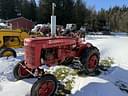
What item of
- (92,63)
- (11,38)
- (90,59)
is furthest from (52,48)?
(11,38)

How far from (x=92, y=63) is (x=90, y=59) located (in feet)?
0.57

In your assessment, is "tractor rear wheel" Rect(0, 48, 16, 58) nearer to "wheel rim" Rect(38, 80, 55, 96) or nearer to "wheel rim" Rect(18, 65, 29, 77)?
"wheel rim" Rect(18, 65, 29, 77)

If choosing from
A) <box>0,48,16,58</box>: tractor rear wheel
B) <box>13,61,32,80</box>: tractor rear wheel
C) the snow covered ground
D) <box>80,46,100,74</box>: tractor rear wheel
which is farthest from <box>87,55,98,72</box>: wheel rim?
<box>0,48,16,58</box>: tractor rear wheel

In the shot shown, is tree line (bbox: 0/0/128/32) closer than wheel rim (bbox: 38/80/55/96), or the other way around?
wheel rim (bbox: 38/80/55/96)

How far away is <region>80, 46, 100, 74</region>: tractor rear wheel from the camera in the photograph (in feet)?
30.2

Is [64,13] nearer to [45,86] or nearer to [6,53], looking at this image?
[6,53]

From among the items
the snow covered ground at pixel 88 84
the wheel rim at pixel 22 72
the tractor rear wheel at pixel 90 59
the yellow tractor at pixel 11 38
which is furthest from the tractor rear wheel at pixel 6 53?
the tractor rear wheel at pixel 90 59

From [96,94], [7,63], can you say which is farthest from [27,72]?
[96,94]

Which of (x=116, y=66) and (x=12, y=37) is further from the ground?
(x=12, y=37)

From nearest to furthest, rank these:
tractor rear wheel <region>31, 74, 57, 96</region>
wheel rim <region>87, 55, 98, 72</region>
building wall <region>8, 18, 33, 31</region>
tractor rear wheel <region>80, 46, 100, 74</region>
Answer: tractor rear wheel <region>31, 74, 57, 96</region>
tractor rear wheel <region>80, 46, 100, 74</region>
wheel rim <region>87, 55, 98, 72</region>
building wall <region>8, 18, 33, 31</region>

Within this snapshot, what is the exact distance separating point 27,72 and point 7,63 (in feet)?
4.70

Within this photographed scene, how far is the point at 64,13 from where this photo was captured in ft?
159

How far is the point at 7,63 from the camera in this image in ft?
33.0

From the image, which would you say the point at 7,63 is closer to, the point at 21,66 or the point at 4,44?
the point at 21,66
